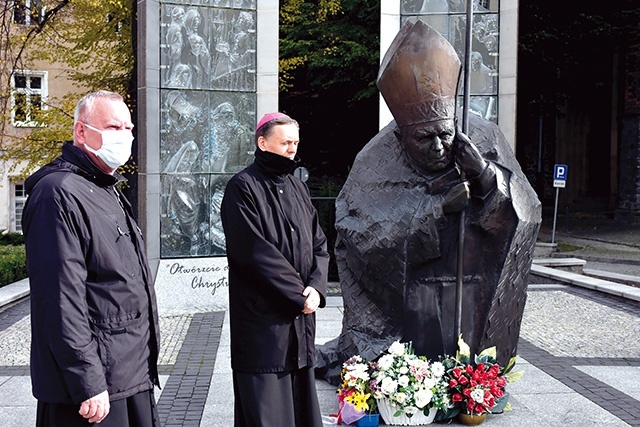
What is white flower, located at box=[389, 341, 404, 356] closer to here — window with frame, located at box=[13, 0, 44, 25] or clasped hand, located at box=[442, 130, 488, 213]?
clasped hand, located at box=[442, 130, 488, 213]

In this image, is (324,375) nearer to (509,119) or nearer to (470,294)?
(470,294)

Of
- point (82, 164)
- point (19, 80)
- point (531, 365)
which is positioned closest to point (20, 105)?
point (19, 80)

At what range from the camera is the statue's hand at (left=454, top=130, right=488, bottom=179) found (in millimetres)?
4762

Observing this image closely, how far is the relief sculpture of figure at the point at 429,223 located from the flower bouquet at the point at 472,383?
0.14 metres

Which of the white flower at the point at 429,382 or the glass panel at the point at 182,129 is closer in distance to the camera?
the white flower at the point at 429,382

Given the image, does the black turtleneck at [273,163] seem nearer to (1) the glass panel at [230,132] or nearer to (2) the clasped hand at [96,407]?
(2) the clasped hand at [96,407]

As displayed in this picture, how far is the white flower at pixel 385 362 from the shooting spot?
4.92 m

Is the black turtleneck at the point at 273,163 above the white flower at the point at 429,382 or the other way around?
above

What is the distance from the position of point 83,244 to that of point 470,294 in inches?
121

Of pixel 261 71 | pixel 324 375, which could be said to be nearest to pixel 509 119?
pixel 261 71

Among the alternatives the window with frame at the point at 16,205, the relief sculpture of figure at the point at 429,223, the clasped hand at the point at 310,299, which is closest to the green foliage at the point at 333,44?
the window with frame at the point at 16,205

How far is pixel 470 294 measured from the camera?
207 inches

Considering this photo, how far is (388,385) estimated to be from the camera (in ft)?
15.9

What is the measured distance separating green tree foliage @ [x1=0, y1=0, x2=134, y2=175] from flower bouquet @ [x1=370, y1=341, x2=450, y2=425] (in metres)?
10.5
